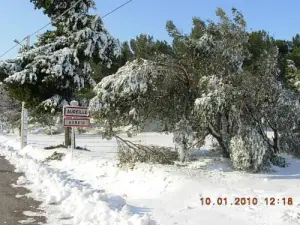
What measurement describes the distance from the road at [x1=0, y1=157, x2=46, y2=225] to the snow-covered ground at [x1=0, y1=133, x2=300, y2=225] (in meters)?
0.26

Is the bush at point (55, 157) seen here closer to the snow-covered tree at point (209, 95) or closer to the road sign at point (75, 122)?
the road sign at point (75, 122)

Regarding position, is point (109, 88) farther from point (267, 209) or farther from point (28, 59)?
point (28, 59)

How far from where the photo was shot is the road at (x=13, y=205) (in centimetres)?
607

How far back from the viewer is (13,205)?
7.08m

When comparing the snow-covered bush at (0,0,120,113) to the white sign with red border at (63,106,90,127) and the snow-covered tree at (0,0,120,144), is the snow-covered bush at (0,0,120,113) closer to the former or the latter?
the snow-covered tree at (0,0,120,144)

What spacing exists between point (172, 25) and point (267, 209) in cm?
718

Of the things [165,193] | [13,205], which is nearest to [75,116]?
[165,193]

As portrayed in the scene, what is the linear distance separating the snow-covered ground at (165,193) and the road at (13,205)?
0.84 feet

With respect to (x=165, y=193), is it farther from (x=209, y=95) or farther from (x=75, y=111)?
(x=75, y=111)

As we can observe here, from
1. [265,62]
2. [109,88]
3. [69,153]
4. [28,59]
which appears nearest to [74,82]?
[28,59]

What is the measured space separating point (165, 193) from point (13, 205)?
323cm

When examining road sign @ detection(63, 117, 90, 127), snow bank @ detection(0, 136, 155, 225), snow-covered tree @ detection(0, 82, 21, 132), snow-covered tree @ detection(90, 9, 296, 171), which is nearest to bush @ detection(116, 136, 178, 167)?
snow-covered tree @ detection(90, 9, 296, 171)

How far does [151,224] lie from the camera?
5.61m
